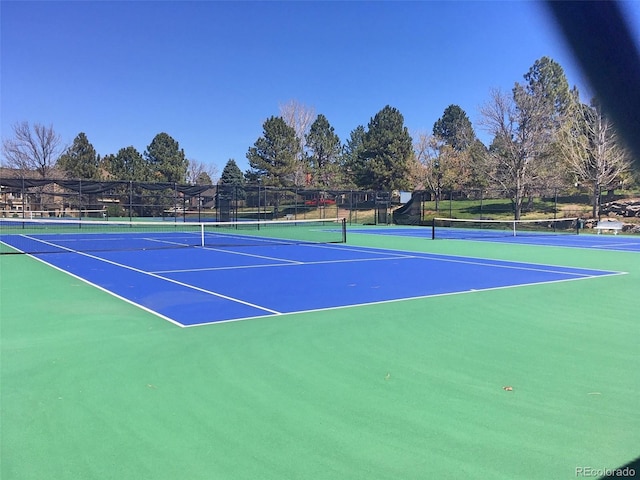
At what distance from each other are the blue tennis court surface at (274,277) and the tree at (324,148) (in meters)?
44.0

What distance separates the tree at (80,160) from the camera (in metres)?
49.2

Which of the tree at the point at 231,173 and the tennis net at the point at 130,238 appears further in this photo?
the tree at the point at 231,173

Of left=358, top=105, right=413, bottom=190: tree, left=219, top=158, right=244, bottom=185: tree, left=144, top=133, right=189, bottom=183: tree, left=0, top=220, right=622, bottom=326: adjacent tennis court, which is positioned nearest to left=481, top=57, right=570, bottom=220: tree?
left=358, top=105, right=413, bottom=190: tree

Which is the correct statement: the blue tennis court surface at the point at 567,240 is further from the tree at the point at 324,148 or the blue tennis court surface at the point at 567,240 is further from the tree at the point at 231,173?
the tree at the point at 231,173

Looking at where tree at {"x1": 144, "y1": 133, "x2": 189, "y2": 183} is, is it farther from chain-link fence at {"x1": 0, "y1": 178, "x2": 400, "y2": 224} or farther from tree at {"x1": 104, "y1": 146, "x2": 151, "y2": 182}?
chain-link fence at {"x1": 0, "y1": 178, "x2": 400, "y2": 224}

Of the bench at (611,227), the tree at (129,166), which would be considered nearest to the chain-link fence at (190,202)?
the tree at (129,166)

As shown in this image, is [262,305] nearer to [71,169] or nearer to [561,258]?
[561,258]

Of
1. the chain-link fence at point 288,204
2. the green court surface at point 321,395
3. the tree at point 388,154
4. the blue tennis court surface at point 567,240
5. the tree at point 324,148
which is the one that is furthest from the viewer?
the tree at point 324,148

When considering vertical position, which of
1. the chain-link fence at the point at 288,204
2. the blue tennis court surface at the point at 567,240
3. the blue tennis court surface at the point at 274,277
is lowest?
the blue tennis court surface at the point at 567,240

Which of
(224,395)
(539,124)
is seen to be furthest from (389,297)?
(539,124)

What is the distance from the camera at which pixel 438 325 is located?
18.9 feet

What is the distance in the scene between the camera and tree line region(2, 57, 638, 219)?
3362 cm

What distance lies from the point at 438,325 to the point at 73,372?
12.1 feet

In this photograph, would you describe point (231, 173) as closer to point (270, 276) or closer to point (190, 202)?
point (190, 202)
